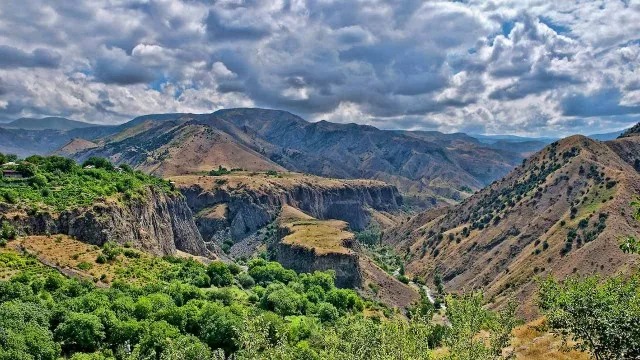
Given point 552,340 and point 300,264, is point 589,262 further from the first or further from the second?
point 552,340

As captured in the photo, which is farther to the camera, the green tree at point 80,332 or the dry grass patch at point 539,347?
the green tree at point 80,332

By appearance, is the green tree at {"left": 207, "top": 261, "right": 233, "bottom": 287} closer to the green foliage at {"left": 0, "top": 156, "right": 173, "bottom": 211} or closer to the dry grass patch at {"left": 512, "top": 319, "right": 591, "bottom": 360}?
the green foliage at {"left": 0, "top": 156, "right": 173, "bottom": 211}

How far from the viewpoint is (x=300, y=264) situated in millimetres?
152750

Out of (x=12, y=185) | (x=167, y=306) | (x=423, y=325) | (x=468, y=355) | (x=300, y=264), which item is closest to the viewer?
(x=468, y=355)

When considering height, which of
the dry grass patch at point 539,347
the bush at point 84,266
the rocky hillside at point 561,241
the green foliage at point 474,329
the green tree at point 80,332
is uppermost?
the green foliage at point 474,329

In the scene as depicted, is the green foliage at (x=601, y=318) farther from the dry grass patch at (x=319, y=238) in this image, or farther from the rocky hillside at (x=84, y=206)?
the dry grass patch at (x=319, y=238)

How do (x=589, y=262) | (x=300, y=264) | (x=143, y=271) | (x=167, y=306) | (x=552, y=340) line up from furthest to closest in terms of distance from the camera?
(x=300, y=264), (x=589, y=262), (x=143, y=271), (x=167, y=306), (x=552, y=340)

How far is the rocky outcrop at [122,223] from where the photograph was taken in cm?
8431

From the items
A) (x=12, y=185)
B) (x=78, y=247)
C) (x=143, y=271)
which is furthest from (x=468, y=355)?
(x=12, y=185)

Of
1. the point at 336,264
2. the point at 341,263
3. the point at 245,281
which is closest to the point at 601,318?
the point at 245,281

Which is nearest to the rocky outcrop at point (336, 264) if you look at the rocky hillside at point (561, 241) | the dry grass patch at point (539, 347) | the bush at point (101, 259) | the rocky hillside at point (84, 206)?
the rocky hillside at point (84, 206)

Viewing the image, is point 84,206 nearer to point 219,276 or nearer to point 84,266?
point 84,266

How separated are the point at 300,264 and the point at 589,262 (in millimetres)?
88711

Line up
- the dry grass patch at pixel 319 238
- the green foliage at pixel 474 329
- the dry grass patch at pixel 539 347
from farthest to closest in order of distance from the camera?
the dry grass patch at pixel 319 238 → the dry grass patch at pixel 539 347 → the green foliage at pixel 474 329
